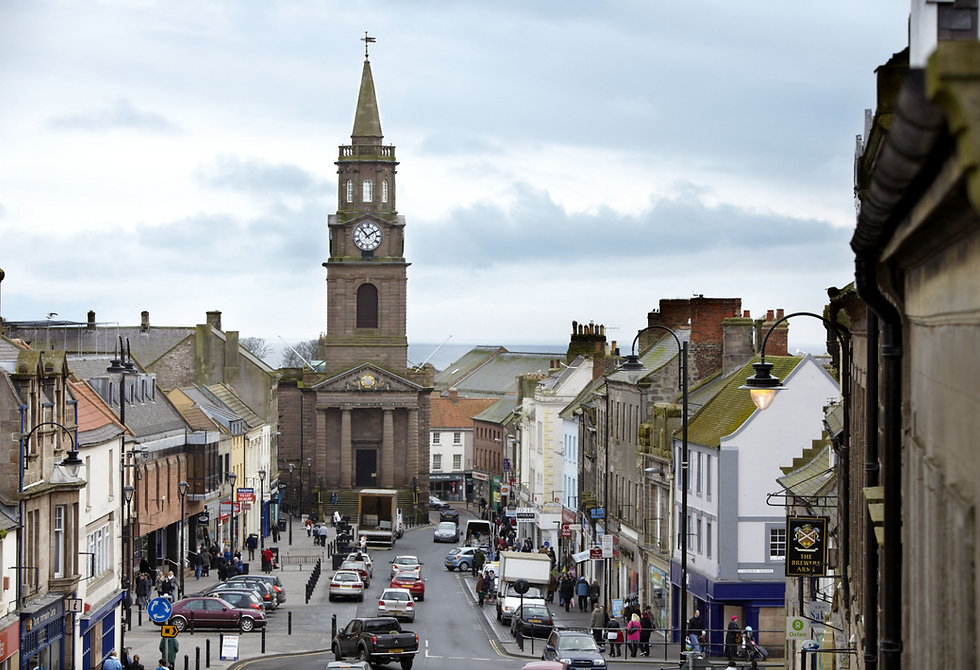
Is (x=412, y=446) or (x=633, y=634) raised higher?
(x=412, y=446)

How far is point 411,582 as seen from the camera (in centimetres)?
5753

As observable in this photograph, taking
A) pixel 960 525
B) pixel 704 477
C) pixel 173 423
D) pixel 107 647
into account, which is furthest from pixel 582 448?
pixel 960 525

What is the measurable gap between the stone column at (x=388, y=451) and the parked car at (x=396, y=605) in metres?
66.3

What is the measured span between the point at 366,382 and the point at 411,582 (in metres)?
58.7

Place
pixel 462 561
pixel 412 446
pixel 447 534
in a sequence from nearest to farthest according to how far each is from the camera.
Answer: pixel 462 561
pixel 447 534
pixel 412 446

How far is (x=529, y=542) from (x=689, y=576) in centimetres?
2996

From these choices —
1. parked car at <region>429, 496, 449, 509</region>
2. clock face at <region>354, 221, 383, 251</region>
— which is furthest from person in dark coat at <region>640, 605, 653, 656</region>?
clock face at <region>354, 221, 383, 251</region>

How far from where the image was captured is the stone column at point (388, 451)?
116 meters

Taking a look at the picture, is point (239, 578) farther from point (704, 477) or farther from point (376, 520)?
point (376, 520)

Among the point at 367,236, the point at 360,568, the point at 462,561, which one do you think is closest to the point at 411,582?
the point at 360,568

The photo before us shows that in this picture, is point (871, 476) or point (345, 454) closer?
point (871, 476)

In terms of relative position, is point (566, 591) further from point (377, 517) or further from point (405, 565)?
point (377, 517)

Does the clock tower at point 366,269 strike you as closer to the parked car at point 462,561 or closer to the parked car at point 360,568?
the parked car at point 462,561

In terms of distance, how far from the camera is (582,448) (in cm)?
6962
